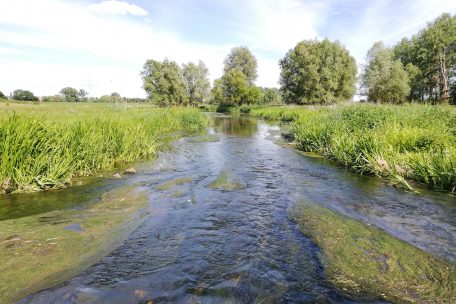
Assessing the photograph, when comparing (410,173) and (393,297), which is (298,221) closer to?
(393,297)

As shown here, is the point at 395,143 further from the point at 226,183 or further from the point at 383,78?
the point at 383,78

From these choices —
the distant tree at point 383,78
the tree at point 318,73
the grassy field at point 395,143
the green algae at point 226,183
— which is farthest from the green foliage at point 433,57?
the green algae at point 226,183

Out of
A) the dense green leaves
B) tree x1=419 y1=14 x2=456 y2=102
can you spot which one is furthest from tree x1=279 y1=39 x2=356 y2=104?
the dense green leaves

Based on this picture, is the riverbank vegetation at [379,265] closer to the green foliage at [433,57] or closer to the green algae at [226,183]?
the green algae at [226,183]

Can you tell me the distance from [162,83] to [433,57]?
177 feet

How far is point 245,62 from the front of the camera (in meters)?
78.4

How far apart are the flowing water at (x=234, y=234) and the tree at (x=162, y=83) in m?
59.4

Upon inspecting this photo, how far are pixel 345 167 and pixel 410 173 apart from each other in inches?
113

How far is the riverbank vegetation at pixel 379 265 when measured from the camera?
401cm

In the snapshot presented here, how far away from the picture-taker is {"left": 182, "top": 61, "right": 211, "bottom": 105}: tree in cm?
8400

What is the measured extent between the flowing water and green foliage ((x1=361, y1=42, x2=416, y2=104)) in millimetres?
46196

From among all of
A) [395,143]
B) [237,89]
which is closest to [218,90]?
[237,89]

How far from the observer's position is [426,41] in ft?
180

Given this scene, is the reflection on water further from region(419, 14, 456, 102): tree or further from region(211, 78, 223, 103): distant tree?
region(211, 78, 223, 103): distant tree
